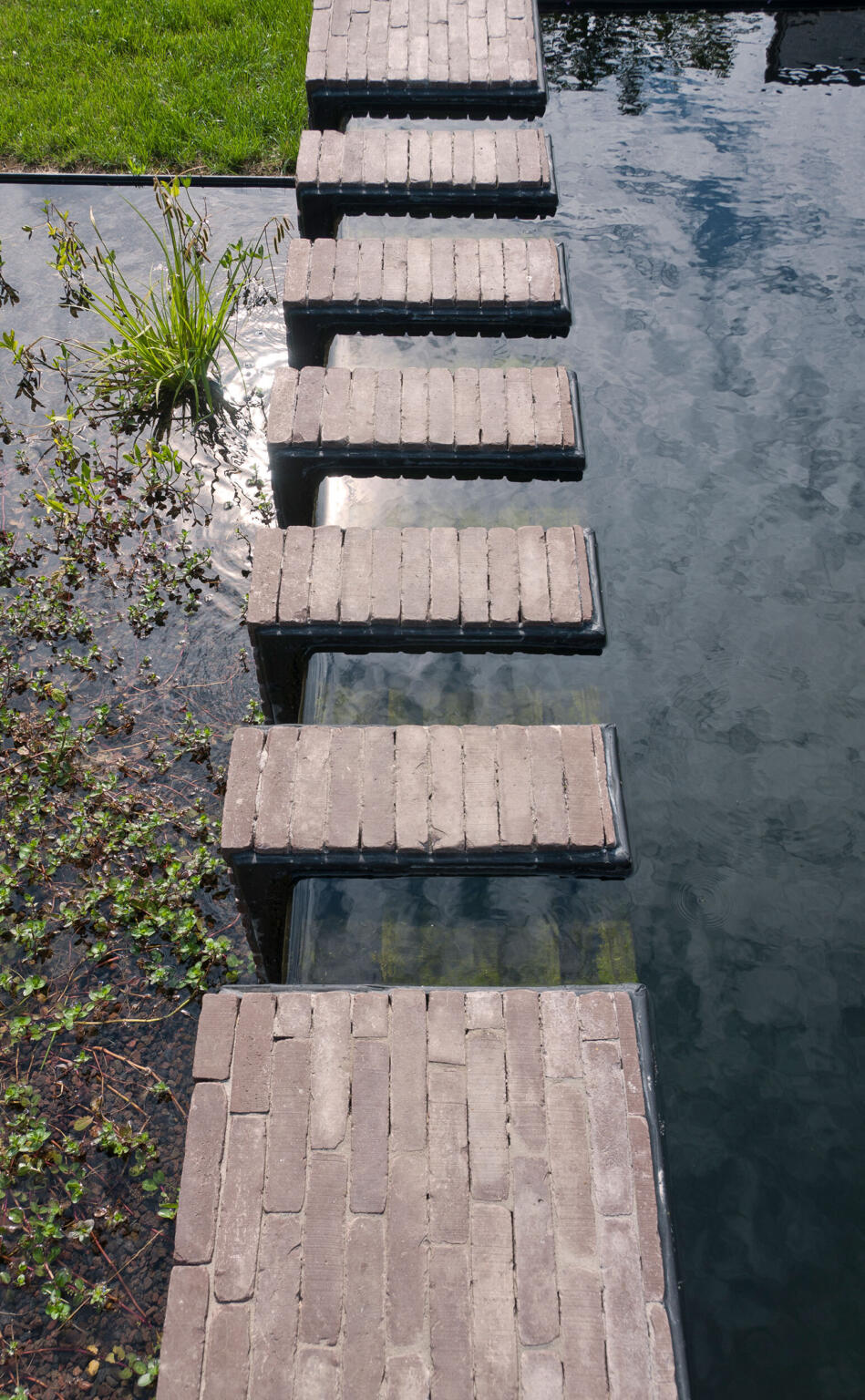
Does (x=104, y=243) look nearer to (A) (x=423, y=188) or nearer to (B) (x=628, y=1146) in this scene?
(A) (x=423, y=188)

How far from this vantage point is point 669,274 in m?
4.52

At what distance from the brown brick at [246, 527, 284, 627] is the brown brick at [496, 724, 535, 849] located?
82 cm

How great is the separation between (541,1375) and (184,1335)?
733mm

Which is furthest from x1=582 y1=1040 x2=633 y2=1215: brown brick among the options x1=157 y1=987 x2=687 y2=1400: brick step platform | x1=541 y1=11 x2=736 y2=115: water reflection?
x1=541 y1=11 x2=736 y2=115: water reflection

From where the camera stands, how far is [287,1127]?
2457 mm

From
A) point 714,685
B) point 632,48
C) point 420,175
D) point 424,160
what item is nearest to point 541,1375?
point 714,685

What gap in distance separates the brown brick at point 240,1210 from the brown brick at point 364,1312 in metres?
0.21

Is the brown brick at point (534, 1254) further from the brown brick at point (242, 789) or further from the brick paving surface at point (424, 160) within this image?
the brick paving surface at point (424, 160)

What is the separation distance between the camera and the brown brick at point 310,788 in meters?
2.87

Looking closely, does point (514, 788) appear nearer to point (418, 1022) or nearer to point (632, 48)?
point (418, 1022)

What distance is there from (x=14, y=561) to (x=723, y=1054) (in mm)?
3506

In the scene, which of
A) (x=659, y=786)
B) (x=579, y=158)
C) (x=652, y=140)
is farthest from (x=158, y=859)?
(x=652, y=140)

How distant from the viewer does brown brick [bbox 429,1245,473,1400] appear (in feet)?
7.06

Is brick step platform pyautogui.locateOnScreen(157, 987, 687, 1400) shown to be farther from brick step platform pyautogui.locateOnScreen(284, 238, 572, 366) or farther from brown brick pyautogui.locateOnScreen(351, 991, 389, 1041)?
brick step platform pyautogui.locateOnScreen(284, 238, 572, 366)
